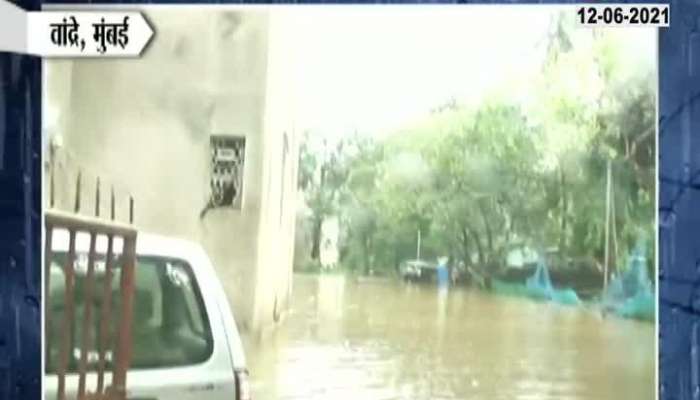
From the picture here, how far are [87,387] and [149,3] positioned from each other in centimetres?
51

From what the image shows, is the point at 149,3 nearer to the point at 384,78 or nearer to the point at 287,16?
the point at 287,16

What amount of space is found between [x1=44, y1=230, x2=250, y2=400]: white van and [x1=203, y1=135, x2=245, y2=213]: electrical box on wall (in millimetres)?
72

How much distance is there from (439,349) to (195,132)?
1.41 ft

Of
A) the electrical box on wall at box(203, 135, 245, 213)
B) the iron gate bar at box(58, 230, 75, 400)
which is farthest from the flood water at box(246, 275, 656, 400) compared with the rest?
the iron gate bar at box(58, 230, 75, 400)

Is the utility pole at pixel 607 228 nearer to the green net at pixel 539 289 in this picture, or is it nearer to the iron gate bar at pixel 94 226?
the green net at pixel 539 289

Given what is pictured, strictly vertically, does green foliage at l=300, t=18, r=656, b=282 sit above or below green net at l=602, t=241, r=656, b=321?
above

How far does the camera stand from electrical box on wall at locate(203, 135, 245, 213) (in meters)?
1.21

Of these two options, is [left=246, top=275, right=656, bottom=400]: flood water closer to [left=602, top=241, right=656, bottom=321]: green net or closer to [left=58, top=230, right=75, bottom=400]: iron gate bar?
[left=602, top=241, right=656, bottom=321]: green net

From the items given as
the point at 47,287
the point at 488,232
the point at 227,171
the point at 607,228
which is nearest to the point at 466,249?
the point at 488,232

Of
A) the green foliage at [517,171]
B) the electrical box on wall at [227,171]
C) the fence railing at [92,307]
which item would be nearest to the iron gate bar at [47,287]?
the fence railing at [92,307]

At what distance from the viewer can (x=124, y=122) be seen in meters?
1.22

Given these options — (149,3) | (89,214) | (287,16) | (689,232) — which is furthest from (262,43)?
(689,232)

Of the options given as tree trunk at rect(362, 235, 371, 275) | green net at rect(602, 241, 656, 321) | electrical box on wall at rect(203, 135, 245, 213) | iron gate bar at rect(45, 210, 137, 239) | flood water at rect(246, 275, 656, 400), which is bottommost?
flood water at rect(246, 275, 656, 400)

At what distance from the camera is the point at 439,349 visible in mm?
1207
